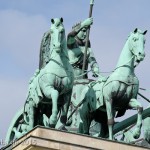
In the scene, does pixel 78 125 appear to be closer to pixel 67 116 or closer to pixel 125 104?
pixel 67 116

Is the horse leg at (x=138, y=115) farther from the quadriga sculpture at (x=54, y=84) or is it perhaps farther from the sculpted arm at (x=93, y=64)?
the sculpted arm at (x=93, y=64)

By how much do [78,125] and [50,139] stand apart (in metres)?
3.13

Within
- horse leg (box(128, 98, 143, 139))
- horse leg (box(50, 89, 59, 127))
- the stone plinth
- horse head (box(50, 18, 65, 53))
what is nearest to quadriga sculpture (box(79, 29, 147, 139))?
horse leg (box(128, 98, 143, 139))

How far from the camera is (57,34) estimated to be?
22844mm

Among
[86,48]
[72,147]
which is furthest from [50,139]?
[86,48]

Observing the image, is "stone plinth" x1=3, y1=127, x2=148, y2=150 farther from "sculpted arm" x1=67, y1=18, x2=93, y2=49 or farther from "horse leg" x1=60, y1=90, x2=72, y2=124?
"sculpted arm" x1=67, y1=18, x2=93, y2=49

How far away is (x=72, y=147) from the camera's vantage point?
2228cm

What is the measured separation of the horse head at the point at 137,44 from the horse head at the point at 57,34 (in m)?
1.42

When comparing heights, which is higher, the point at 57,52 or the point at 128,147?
the point at 57,52

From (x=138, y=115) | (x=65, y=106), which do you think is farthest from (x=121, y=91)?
(x=65, y=106)

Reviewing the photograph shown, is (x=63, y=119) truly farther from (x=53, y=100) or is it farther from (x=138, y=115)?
(x=138, y=115)

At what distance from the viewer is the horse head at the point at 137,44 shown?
75.8 ft

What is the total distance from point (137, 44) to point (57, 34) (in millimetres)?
1627

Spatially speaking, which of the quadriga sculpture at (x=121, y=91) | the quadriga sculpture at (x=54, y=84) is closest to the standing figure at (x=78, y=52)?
the quadriga sculpture at (x=121, y=91)
